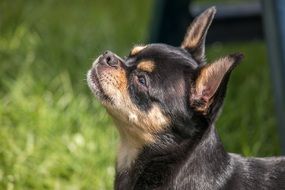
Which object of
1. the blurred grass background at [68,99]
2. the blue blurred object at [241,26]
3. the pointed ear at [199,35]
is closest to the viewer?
the pointed ear at [199,35]

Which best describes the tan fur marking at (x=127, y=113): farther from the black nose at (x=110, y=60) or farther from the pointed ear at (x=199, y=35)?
the pointed ear at (x=199, y=35)

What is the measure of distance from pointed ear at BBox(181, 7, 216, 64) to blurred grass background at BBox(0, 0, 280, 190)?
991 mm

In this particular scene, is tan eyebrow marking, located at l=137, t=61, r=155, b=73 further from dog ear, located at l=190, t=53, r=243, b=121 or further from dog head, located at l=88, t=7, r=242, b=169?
dog ear, located at l=190, t=53, r=243, b=121

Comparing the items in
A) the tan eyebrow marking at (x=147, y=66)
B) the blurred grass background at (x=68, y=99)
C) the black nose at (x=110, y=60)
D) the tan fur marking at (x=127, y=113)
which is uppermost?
the black nose at (x=110, y=60)

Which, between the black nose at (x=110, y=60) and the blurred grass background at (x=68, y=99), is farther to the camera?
the blurred grass background at (x=68, y=99)

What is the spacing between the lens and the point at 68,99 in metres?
4.80

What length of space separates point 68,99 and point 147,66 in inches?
65.7

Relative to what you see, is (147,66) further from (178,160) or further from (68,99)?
(68,99)

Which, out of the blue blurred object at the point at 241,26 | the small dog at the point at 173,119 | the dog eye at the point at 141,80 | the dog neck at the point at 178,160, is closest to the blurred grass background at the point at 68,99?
the blue blurred object at the point at 241,26

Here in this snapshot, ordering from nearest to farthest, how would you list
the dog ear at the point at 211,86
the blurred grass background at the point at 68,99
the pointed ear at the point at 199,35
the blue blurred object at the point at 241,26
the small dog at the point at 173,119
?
the dog ear at the point at 211,86, the small dog at the point at 173,119, the pointed ear at the point at 199,35, the blue blurred object at the point at 241,26, the blurred grass background at the point at 68,99

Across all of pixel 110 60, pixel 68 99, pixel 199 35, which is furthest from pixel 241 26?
pixel 110 60

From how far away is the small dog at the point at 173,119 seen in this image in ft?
10.4

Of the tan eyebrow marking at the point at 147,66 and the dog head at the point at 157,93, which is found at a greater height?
the tan eyebrow marking at the point at 147,66

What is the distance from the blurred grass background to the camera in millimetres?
4160
